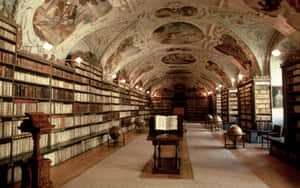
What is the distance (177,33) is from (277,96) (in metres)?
6.67

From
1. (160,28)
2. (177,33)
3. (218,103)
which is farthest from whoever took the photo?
(218,103)

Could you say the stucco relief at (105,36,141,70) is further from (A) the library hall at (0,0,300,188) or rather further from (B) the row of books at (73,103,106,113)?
(B) the row of books at (73,103,106,113)

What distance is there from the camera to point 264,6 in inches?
292

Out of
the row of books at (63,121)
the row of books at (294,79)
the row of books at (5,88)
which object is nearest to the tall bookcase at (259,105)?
the row of books at (294,79)

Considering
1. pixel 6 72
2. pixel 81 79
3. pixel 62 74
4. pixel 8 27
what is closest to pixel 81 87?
pixel 81 79

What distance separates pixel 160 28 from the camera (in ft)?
39.0

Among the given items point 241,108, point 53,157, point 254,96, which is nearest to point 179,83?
point 241,108

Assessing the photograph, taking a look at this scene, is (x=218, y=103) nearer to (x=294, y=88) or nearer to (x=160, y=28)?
(x=160, y=28)

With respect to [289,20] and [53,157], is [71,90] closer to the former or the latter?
[53,157]

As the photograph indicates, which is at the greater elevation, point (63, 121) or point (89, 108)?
point (89, 108)

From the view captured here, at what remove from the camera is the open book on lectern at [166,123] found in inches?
242

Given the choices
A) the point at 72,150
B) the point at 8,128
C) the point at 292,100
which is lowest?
the point at 72,150

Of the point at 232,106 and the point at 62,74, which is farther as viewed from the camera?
the point at 232,106

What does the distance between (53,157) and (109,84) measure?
6.34 meters
